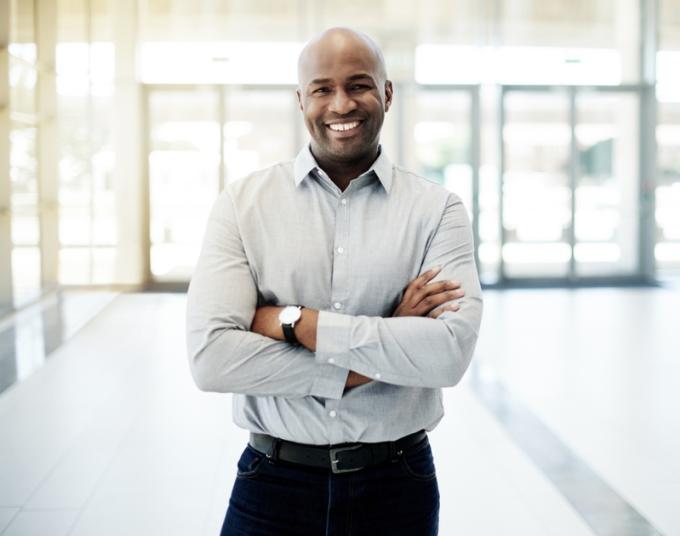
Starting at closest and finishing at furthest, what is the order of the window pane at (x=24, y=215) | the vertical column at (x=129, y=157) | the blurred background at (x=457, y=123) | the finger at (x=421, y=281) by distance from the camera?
the finger at (x=421, y=281) < the window pane at (x=24, y=215) < the vertical column at (x=129, y=157) < the blurred background at (x=457, y=123)

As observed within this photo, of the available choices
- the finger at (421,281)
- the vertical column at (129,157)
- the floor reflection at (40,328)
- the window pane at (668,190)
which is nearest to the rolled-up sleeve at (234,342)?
the finger at (421,281)

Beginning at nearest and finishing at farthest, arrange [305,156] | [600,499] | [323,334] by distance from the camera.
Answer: [323,334] → [305,156] → [600,499]

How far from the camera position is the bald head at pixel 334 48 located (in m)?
1.60

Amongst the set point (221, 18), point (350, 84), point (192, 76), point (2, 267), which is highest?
point (221, 18)

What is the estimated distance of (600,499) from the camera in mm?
3730

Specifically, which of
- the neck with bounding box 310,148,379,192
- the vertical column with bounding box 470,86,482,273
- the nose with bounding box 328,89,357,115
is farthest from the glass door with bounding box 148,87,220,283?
the nose with bounding box 328,89,357,115

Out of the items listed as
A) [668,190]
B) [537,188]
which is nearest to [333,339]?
[537,188]

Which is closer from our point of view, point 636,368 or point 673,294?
point 636,368

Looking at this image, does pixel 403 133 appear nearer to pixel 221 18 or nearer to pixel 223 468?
pixel 221 18

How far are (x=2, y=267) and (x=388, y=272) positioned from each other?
757 centimetres

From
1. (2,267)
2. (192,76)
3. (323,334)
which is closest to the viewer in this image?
(323,334)

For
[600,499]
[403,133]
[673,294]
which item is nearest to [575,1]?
[403,133]

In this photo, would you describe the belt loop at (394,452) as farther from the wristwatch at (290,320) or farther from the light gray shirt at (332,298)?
the wristwatch at (290,320)

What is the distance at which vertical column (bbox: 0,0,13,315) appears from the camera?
8.27 meters
